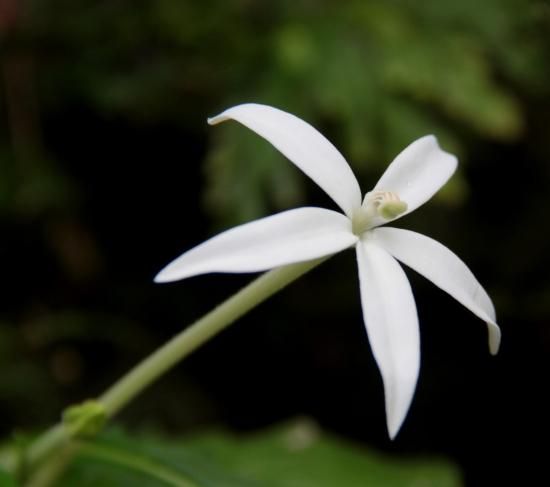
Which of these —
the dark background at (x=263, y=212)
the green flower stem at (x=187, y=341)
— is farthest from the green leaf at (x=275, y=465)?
the dark background at (x=263, y=212)

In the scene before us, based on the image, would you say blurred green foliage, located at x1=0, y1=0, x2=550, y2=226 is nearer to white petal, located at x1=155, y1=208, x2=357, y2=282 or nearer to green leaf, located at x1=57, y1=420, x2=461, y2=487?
green leaf, located at x1=57, y1=420, x2=461, y2=487

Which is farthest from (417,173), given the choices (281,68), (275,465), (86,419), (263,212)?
(281,68)

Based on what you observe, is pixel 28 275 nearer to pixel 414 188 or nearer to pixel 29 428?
pixel 29 428

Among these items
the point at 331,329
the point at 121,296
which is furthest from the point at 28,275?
the point at 331,329

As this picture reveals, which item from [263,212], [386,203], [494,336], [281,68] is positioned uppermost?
[281,68]

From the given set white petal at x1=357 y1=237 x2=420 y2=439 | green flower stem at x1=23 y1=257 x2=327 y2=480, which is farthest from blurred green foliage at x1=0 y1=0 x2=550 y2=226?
white petal at x1=357 y1=237 x2=420 y2=439

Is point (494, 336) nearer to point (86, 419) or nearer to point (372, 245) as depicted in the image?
point (372, 245)
